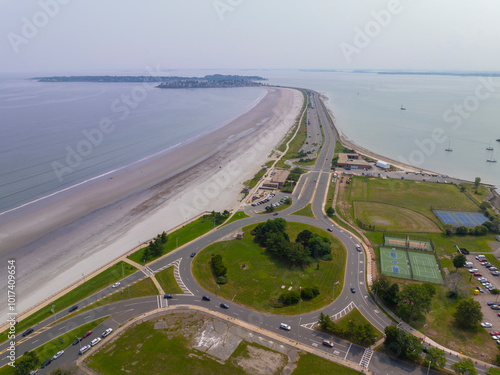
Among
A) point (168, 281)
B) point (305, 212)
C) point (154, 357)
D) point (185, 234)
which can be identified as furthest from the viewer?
point (305, 212)

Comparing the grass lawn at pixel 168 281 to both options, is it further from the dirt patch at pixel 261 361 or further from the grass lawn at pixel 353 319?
the grass lawn at pixel 353 319

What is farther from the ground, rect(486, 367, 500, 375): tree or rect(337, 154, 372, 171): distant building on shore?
rect(337, 154, 372, 171): distant building on shore

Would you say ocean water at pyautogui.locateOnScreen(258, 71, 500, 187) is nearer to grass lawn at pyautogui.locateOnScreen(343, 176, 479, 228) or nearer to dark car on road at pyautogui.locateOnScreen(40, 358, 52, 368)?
grass lawn at pyautogui.locateOnScreen(343, 176, 479, 228)

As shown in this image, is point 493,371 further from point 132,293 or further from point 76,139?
point 76,139

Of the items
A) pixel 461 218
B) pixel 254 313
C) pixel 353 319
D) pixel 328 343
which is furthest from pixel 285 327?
pixel 461 218

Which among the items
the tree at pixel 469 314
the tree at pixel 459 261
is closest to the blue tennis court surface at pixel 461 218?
the tree at pixel 459 261

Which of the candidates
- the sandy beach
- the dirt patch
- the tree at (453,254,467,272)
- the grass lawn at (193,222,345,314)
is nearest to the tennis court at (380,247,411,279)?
the grass lawn at (193,222,345,314)
